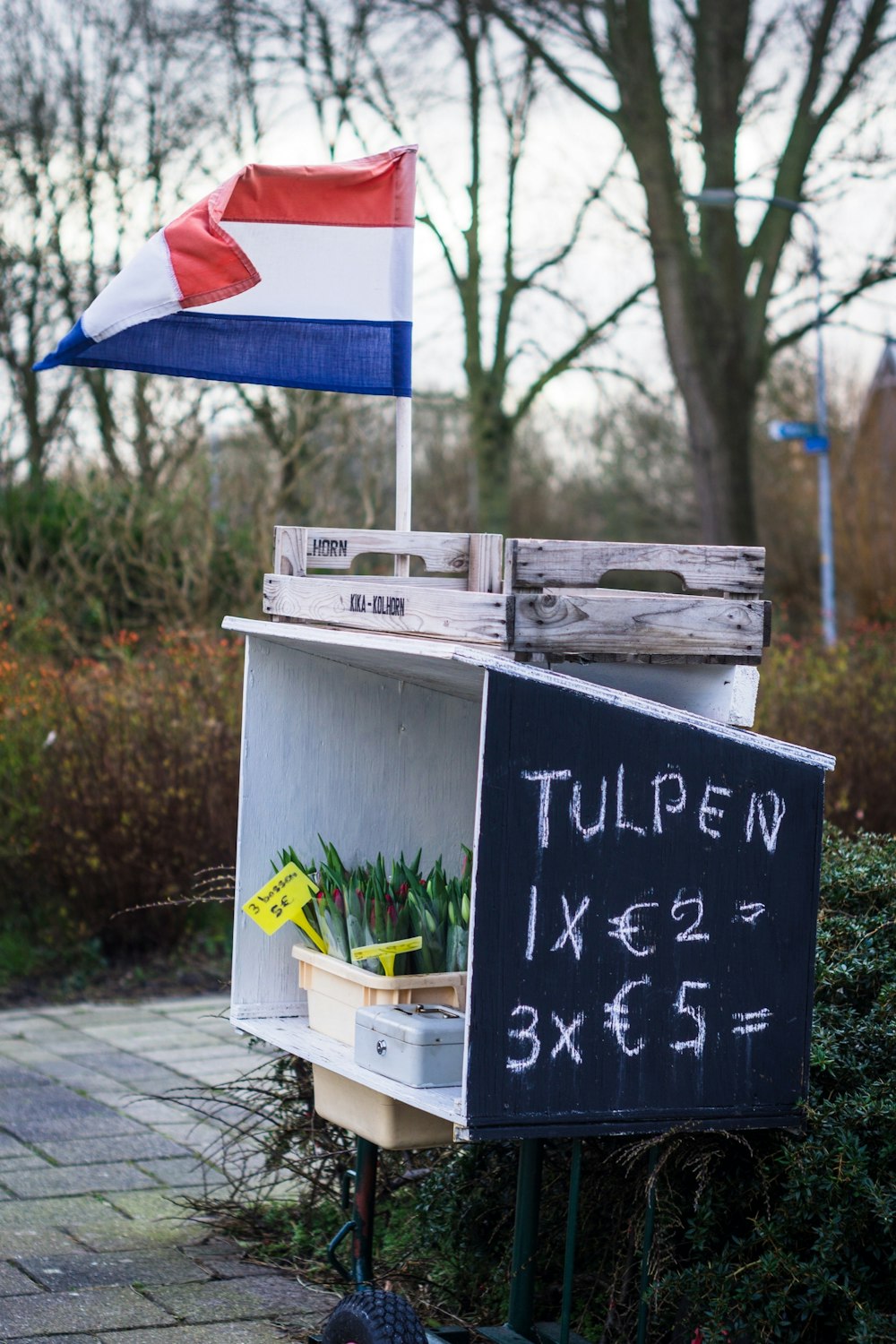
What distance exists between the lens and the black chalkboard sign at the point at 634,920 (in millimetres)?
2436

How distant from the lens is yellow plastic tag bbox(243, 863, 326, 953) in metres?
3.13

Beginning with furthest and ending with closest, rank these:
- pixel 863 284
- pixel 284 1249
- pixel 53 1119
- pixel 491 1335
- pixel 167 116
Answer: pixel 167 116
pixel 863 284
pixel 53 1119
pixel 284 1249
pixel 491 1335

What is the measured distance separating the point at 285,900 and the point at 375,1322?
820mm

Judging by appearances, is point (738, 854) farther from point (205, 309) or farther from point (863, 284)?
point (863, 284)

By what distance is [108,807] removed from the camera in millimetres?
7438

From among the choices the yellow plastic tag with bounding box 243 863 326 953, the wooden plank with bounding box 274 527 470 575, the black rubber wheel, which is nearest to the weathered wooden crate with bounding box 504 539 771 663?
the wooden plank with bounding box 274 527 470 575

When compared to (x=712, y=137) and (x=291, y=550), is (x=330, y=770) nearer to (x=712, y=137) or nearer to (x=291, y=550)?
(x=291, y=550)

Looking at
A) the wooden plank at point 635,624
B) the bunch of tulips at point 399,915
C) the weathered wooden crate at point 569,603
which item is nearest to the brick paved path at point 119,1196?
the bunch of tulips at point 399,915

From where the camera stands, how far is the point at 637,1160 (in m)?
2.96

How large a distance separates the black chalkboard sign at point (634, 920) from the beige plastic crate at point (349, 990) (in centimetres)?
44

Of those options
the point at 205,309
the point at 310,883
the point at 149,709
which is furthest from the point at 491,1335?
the point at 149,709

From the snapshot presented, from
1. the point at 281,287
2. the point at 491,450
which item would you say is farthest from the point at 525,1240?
the point at 491,450

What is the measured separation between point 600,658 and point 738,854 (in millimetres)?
402

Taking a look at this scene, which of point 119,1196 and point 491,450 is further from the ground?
point 491,450
